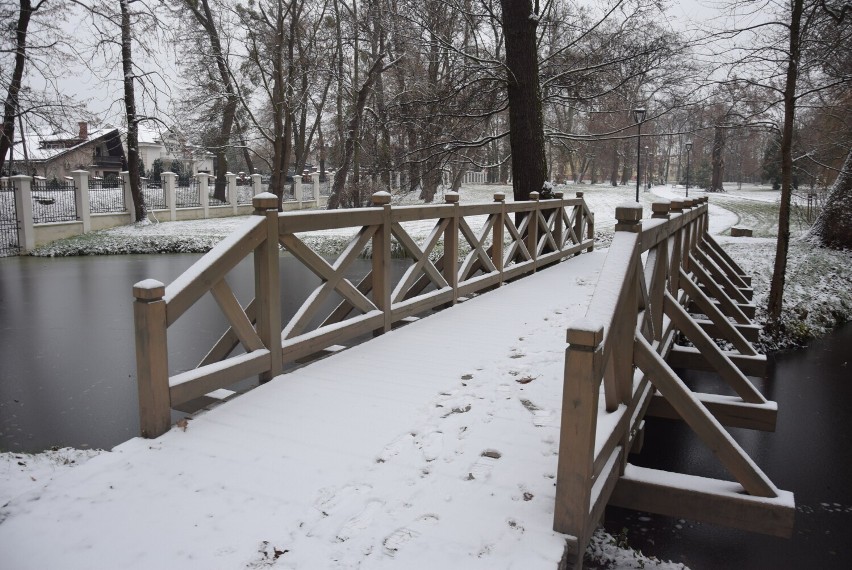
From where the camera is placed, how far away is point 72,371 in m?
7.39

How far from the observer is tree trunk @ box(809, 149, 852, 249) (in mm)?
16219

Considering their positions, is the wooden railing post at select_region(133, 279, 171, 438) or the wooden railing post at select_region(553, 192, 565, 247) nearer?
the wooden railing post at select_region(133, 279, 171, 438)

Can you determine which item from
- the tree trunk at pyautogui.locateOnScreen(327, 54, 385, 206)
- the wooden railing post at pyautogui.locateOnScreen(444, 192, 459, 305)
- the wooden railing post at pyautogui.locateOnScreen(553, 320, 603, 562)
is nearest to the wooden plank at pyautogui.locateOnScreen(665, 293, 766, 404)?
the wooden railing post at pyautogui.locateOnScreen(444, 192, 459, 305)

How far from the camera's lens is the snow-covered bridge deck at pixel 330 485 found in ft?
8.39

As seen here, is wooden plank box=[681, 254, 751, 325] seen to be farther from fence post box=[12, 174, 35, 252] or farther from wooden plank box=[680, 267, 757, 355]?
fence post box=[12, 174, 35, 252]

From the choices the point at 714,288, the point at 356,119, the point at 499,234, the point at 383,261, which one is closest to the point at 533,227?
the point at 499,234

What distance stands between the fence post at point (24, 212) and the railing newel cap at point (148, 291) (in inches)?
725

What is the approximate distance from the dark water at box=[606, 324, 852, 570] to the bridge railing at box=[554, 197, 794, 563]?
680mm

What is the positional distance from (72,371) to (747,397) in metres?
6.60

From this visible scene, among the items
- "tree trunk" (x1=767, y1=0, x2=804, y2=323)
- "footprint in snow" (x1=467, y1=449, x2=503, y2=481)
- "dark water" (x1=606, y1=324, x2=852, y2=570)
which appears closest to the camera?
"footprint in snow" (x1=467, y1=449, x2=503, y2=481)

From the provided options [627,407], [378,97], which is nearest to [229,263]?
[627,407]

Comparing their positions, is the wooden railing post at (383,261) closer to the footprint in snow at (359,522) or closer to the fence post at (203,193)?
the footprint in snow at (359,522)

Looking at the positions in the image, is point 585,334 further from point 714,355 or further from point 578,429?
point 714,355

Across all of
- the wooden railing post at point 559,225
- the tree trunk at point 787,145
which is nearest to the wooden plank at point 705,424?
the tree trunk at point 787,145
